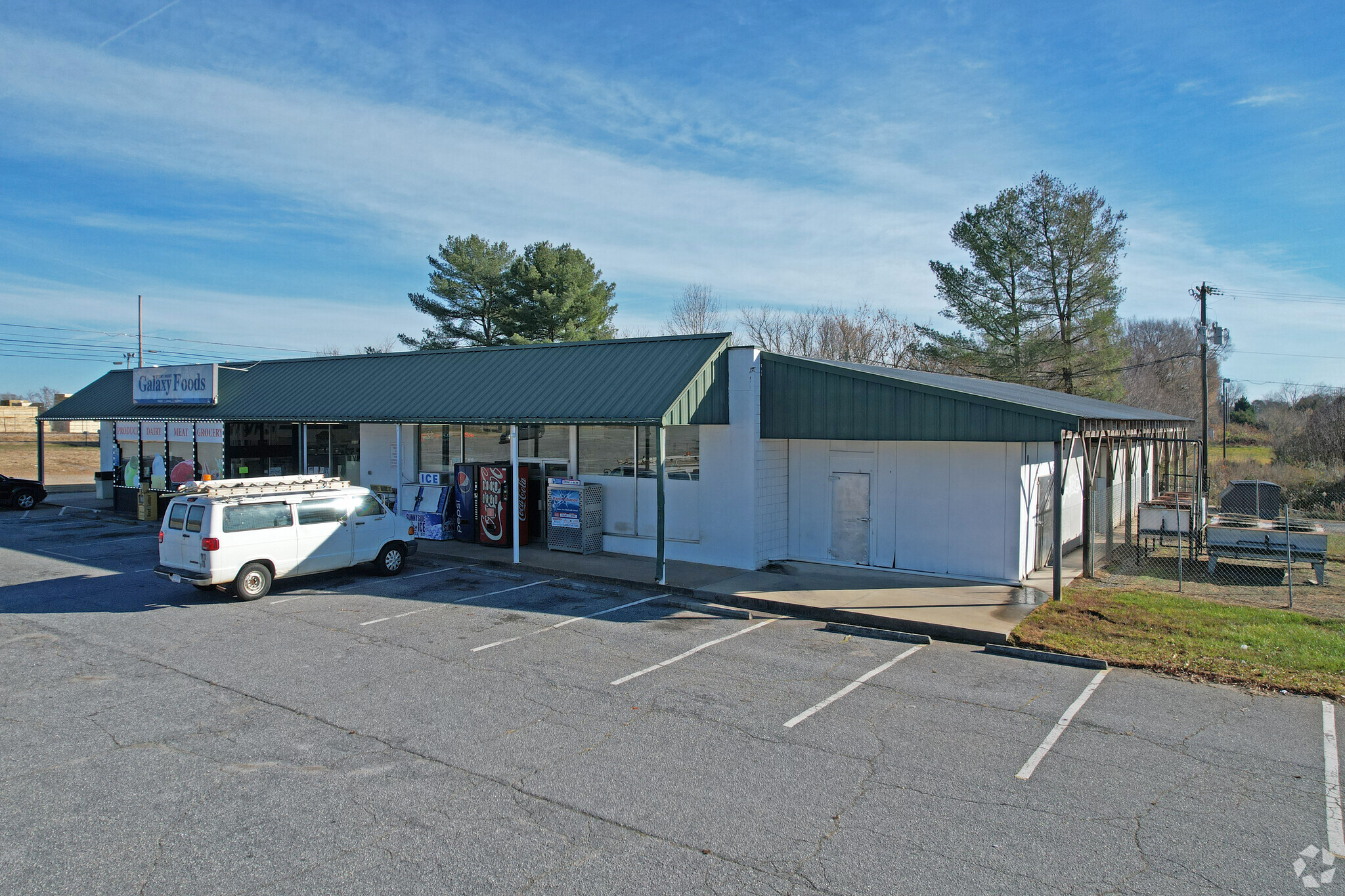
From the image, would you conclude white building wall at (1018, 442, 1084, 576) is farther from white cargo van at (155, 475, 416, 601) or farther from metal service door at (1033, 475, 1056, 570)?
white cargo van at (155, 475, 416, 601)

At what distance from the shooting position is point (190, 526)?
12.3 meters

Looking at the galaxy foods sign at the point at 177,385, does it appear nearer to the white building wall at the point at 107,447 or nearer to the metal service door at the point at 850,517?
the white building wall at the point at 107,447

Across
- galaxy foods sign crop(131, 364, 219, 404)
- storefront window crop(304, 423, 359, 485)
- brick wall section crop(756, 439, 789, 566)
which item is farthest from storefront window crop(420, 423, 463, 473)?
brick wall section crop(756, 439, 789, 566)

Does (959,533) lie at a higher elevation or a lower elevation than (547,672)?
higher

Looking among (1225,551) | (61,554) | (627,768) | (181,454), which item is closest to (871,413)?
(1225,551)

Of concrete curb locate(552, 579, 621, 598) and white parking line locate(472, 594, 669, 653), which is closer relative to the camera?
white parking line locate(472, 594, 669, 653)

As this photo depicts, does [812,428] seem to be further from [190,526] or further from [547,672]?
[190,526]

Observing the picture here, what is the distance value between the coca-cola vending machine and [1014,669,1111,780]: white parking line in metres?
11.6

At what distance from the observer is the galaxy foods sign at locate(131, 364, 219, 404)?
23203 mm

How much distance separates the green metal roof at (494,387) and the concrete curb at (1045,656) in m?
6.20

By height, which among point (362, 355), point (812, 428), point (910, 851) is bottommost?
point (910, 851)

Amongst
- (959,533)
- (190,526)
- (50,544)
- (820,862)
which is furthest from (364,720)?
(50,544)

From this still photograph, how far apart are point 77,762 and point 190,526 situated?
21.5ft

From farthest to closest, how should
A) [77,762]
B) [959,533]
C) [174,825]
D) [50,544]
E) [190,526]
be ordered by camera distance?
[50,544] < [959,533] < [190,526] < [77,762] < [174,825]
